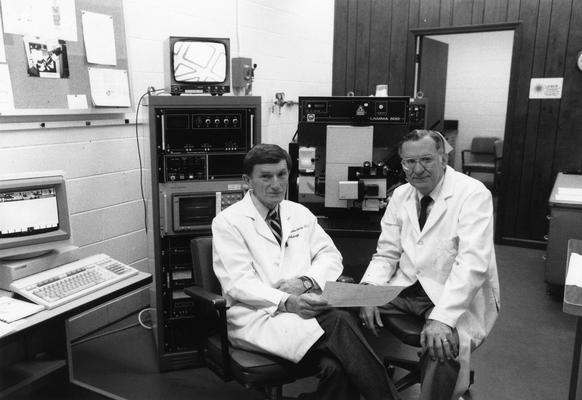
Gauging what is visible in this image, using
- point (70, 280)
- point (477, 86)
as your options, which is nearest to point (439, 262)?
point (70, 280)

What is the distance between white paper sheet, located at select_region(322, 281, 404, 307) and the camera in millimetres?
1756

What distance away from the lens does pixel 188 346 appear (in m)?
2.72

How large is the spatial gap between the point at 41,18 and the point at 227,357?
6.17 ft

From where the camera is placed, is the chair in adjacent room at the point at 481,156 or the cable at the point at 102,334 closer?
the cable at the point at 102,334

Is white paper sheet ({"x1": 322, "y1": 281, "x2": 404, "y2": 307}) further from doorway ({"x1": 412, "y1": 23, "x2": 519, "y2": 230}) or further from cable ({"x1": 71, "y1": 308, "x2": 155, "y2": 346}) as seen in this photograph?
doorway ({"x1": 412, "y1": 23, "x2": 519, "y2": 230})

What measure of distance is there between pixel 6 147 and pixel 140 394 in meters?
1.36

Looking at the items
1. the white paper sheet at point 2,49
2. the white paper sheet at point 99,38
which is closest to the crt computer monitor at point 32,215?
the white paper sheet at point 2,49

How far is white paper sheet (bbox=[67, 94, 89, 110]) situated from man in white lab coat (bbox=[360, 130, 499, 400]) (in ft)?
5.67

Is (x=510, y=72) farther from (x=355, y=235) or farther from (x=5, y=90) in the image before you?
(x=5, y=90)

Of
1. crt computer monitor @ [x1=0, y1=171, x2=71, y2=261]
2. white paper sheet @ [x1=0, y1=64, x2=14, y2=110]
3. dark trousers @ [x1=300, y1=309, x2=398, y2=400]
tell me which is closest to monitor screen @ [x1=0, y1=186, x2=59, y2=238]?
crt computer monitor @ [x1=0, y1=171, x2=71, y2=261]

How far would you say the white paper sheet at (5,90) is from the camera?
94.0 inches

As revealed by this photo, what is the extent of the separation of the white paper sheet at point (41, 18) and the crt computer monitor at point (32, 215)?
0.81 metres

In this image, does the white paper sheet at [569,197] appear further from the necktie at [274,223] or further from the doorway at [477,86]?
the doorway at [477,86]

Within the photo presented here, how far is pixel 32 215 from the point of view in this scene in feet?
6.93
